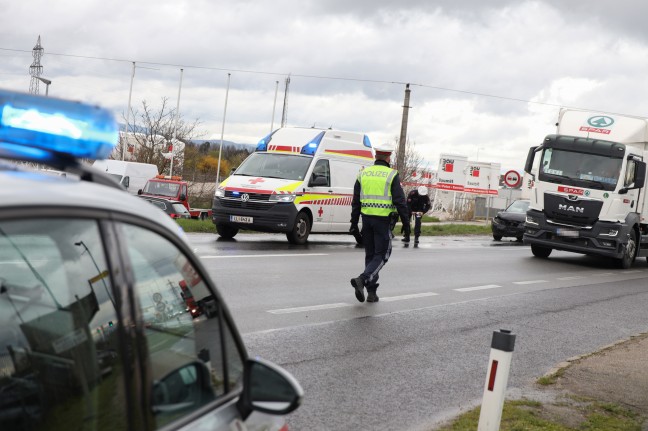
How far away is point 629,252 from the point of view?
2150 centimetres

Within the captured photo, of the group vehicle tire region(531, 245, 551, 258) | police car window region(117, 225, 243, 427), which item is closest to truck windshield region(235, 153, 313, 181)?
vehicle tire region(531, 245, 551, 258)

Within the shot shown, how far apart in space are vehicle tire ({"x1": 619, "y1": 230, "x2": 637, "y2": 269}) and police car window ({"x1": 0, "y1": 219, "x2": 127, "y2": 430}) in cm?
2027

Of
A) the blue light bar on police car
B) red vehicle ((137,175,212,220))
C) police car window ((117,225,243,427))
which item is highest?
the blue light bar on police car

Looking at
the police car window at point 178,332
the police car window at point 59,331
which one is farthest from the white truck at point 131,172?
the police car window at point 59,331

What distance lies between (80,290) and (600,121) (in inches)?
830

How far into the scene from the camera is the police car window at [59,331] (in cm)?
190

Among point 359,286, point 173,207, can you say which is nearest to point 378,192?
point 359,286

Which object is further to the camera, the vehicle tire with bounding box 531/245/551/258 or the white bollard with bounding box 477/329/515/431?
the vehicle tire with bounding box 531/245/551/258

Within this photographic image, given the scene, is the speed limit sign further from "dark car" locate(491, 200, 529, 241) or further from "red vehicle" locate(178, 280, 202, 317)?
"red vehicle" locate(178, 280, 202, 317)

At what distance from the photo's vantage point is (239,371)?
2652 mm

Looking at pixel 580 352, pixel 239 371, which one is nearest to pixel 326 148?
pixel 580 352

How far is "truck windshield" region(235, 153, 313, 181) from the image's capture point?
19.9 m

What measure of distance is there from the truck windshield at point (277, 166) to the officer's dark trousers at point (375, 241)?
8.93 meters

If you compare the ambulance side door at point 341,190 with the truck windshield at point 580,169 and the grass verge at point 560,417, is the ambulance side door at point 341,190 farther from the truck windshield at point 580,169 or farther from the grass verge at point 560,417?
the grass verge at point 560,417
